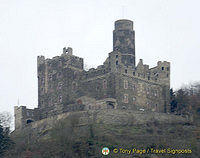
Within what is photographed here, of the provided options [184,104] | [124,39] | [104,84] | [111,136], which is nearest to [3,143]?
[111,136]

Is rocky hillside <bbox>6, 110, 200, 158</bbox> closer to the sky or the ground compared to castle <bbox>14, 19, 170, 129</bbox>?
closer to the ground

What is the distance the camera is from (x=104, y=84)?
104 metres

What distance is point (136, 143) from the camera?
9138cm

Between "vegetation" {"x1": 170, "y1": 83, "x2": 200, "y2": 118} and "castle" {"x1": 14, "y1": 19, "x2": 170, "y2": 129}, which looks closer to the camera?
"castle" {"x1": 14, "y1": 19, "x2": 170, "y2": 129}

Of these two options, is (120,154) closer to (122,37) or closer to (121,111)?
(121,111)

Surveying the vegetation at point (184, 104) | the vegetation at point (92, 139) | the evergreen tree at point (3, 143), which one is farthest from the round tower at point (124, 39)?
the evergreen tree at point (3, 143)

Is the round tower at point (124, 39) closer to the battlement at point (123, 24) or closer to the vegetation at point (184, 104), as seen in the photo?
the battlement at point (123, 24)

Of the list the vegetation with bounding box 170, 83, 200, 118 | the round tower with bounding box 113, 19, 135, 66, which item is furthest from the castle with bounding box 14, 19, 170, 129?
the vegetation with bounding box 170, 83, 200, 118

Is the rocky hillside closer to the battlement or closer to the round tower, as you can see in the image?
the round tower

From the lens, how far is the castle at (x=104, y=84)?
10250cm

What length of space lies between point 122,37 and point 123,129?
18991 mm

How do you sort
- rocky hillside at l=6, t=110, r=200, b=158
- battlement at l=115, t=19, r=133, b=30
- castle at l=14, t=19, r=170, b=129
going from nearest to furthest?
rocky hillside at l=6, t=110, r=200, b=158 → castle at l=14, t=19, r=170, b=129 → battlement at l=115, t=19, r=133, b=30

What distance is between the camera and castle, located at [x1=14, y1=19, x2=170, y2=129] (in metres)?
102

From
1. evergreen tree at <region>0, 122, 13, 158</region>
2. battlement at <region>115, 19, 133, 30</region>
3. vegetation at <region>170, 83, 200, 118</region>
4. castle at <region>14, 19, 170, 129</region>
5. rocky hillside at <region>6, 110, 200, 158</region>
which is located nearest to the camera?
rocky hillside at <region>6, 110, 200, 158</region>
